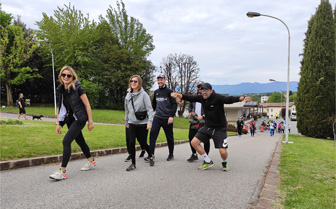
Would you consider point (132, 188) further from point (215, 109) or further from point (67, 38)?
point (67, 38)

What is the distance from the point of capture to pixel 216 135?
517 centimetres

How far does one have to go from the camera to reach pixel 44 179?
423 centimetres

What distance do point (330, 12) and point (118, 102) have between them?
3582cm

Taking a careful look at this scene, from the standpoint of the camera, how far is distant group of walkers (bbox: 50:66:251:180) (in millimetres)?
4328

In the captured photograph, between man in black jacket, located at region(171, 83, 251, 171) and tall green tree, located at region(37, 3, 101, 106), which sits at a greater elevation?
tall green tree, located at region(37, 3, 101, 106)

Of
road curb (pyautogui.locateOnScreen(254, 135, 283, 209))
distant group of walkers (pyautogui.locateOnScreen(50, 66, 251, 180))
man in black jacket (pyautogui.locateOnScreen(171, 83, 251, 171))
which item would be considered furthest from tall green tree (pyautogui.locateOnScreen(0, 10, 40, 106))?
road curb (pyautogui.locateOnScreen(254, 135, 283, 209))

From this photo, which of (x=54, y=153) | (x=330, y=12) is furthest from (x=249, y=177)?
(x=330, y=12)

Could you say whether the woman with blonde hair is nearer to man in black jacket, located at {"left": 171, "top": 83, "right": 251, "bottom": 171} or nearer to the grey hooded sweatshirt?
the grey hooded sweatshirt

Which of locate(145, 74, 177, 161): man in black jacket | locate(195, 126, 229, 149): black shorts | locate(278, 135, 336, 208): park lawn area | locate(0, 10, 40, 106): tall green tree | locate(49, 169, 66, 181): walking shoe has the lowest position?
locate(278, 135, 336, 208): park lawn area

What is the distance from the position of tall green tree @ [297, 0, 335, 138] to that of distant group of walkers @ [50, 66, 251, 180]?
23272mm

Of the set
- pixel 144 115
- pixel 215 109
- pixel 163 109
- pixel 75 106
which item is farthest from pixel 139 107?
pixel 215 109

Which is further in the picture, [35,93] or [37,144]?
[35,93]

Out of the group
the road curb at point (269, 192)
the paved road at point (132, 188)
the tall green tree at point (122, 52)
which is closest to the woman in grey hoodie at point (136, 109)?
the paved road at point (132, 188)

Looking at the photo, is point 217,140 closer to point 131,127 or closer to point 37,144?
point 131,127
